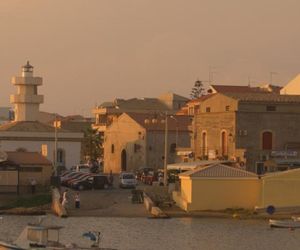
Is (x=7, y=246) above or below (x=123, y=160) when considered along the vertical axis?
below

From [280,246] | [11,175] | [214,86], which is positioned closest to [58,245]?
[280,246]

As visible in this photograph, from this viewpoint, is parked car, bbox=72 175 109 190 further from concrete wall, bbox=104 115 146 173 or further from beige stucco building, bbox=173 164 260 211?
concrete wall, bbox=104 115 146 173

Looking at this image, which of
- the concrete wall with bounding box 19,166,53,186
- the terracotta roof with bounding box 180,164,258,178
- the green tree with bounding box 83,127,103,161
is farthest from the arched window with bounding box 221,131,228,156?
the green tree with bounding box 83,127,103,161

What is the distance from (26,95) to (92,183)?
3283 centimetres

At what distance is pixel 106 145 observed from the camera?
127 m

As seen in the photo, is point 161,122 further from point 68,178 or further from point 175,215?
point 175,215

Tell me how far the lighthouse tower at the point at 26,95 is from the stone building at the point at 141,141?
12.2m

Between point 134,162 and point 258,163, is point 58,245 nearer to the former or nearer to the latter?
point 258,163

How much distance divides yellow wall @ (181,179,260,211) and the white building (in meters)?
42.6

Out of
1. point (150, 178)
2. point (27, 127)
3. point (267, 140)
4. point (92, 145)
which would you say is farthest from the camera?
point (92, 145)

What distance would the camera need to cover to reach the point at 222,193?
6788 cm

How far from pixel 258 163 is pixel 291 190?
16.0 m

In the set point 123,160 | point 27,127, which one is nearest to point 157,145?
point 123,160

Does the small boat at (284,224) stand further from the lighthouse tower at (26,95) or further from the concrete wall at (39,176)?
the lighthouse tower at (26,95)
